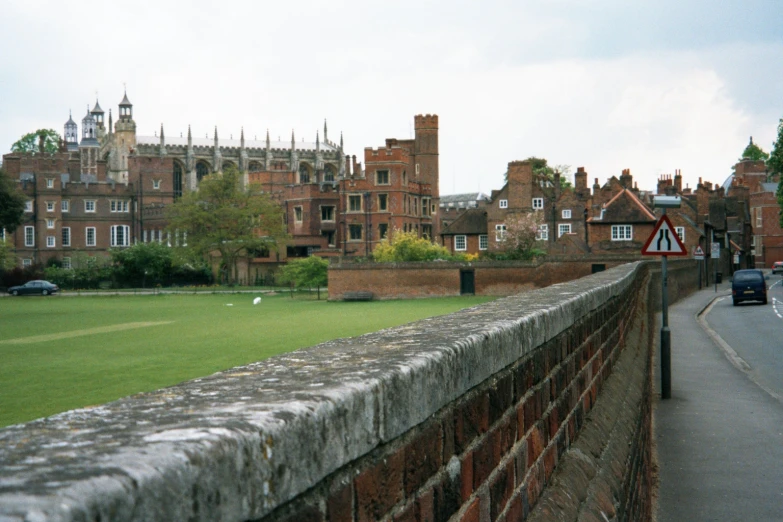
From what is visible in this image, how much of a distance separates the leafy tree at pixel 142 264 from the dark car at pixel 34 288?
973 cm

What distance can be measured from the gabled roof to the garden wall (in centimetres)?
865

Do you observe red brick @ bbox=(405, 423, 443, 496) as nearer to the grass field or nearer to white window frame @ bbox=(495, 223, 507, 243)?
the grass field

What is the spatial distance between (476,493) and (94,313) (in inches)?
2028

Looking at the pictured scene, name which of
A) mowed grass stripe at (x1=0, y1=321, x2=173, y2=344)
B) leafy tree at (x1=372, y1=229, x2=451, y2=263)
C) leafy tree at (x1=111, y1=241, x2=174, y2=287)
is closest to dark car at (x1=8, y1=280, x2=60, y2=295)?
leafy tree at (x1=111, y1=241, x2=174, y2=287)

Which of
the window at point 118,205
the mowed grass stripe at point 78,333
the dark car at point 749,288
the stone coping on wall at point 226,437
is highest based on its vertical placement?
the window at point 118,205

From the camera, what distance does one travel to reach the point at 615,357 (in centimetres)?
899

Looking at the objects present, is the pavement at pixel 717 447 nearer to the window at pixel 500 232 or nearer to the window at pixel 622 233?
the window at pixel 622 233

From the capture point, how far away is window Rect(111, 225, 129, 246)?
108688 millimetres

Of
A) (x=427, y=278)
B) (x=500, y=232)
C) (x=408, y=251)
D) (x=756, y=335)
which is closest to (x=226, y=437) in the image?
(x=756, y=335)

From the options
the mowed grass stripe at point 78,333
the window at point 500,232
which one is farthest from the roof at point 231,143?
the mowed grass stripe at point 78,333

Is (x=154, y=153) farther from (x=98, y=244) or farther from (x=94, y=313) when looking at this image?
(x=94, y=313)

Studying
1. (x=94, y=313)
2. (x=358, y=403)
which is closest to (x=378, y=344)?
(x=358, y=403)

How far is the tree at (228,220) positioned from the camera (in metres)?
88.6

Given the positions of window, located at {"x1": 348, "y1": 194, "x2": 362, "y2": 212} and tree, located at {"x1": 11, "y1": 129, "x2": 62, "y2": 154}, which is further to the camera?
tree, located at {"x1": 11, "y1": 129, "x2": 62, "y2": 154}
